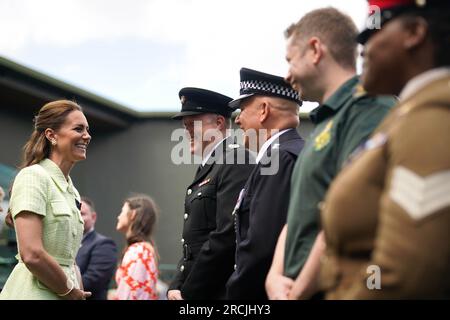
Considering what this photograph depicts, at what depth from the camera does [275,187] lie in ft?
10.6

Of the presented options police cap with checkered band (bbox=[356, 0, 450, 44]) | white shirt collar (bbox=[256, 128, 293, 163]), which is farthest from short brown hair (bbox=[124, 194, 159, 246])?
police cap with checkered band (bbox=[356, 0, 450, 44])

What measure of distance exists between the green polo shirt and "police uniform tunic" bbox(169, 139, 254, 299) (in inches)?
51.7

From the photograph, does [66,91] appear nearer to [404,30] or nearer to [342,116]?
[342,116]

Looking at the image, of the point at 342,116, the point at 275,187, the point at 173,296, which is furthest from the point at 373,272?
the point at 173,296

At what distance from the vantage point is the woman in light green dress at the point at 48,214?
3529 millimetres

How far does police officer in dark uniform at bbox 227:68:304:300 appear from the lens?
3193 mm

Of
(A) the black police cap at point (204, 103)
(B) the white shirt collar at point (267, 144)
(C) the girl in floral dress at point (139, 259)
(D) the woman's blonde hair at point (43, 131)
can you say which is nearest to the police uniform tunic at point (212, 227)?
(A) the black police cap at point (204, 103)

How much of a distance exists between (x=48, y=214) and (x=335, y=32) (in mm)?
1643

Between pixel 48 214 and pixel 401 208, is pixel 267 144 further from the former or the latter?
pixel 401 208

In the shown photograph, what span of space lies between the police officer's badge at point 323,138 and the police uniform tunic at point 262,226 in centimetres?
63

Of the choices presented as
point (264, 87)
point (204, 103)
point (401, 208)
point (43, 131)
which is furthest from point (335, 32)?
point (204, 103)

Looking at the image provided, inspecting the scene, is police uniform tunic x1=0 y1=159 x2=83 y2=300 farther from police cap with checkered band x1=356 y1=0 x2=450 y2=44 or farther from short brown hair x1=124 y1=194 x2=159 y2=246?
short brown hair x1=124 y1=194 x2=159 y2=246

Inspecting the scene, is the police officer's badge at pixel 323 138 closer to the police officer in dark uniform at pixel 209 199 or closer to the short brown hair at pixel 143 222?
the police officer in dark uniform at pixel 209 199

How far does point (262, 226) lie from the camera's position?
3.19m
